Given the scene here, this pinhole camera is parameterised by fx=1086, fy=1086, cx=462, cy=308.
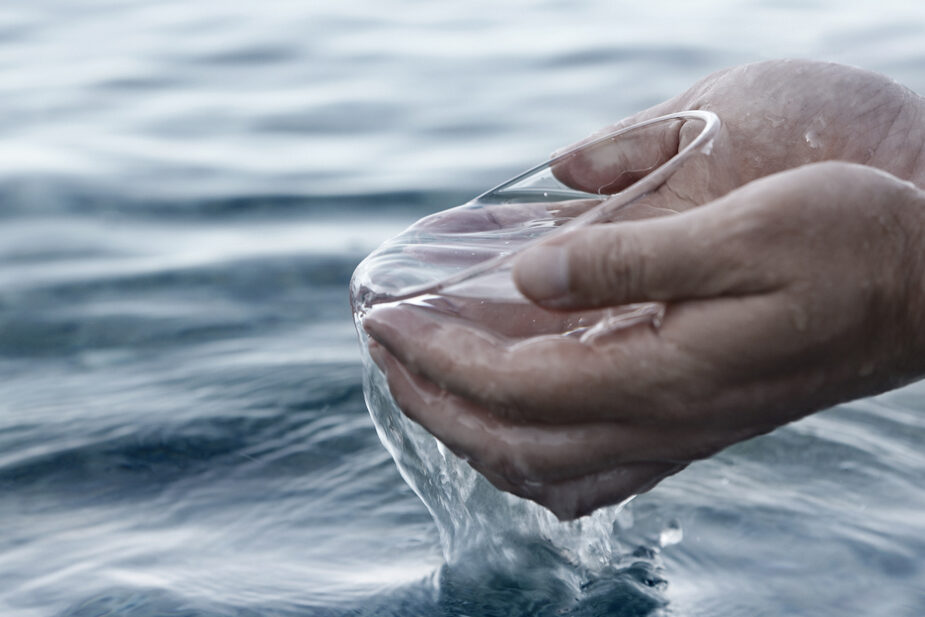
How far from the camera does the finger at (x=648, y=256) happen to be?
1493 millimetres

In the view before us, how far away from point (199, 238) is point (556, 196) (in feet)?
8.15

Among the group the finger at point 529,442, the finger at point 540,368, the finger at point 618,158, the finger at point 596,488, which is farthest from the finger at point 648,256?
the finger at point 618,158

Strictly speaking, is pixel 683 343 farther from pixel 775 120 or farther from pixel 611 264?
pixel 775 120

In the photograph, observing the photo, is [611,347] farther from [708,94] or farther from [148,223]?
[148,223]

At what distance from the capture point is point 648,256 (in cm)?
150

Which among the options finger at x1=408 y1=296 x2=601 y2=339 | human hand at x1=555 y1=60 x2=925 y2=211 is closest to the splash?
finger at x1=408 y1=296 x2=601 y2=339

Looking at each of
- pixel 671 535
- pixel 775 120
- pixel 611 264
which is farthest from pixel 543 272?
pixel 775 120

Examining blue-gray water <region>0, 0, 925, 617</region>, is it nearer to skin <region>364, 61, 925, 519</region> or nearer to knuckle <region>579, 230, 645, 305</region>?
skin <region>364, 61, 925, 519</region>

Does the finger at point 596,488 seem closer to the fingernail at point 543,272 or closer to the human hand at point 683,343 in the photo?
the human hand at point 683,343

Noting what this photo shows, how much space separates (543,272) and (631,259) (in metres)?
0.13

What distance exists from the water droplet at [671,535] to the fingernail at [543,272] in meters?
1.17

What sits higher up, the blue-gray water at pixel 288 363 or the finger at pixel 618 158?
the finger at pixel 618 158

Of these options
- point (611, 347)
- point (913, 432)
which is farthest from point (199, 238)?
point (611, 347)

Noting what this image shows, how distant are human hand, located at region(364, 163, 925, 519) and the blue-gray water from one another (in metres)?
0.65
